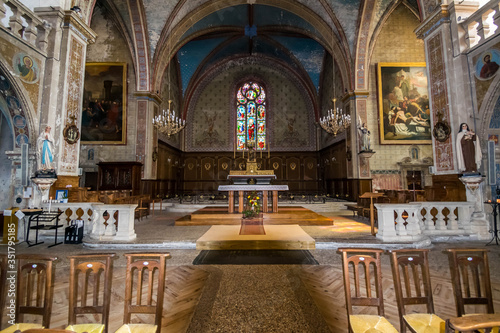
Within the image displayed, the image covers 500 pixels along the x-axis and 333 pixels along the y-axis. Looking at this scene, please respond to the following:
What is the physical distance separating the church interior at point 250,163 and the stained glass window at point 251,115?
120 mm

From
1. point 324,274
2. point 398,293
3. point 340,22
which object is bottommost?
point 324,274

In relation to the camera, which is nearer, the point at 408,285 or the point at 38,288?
the point at 38,288

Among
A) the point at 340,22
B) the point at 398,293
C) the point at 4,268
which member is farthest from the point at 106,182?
the point at 340,22

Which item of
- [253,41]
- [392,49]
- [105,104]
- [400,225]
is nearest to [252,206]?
[400,225]

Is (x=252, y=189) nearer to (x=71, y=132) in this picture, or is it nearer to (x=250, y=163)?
(x=250, y=163)

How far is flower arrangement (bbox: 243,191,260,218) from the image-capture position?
7.70 m

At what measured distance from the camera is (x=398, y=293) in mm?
2100

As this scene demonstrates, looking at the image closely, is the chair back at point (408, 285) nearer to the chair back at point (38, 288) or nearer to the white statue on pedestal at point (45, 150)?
the chair back at point (38, 288)

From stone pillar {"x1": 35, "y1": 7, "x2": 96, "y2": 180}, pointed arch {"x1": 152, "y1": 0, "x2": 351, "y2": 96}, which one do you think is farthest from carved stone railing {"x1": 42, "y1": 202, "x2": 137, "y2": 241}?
pointed arch {"x1": 152, "y1": 0, "x2": 351, "y2": 96}

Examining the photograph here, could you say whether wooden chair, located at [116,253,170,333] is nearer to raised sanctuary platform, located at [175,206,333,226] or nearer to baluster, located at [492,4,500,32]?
raised sanctuary platform, located at [175,206,333,226]

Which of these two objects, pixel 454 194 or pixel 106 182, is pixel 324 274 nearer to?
pixel 454 194

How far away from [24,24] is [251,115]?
1460 cm

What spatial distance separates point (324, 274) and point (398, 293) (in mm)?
2041

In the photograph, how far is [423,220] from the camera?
668cm
